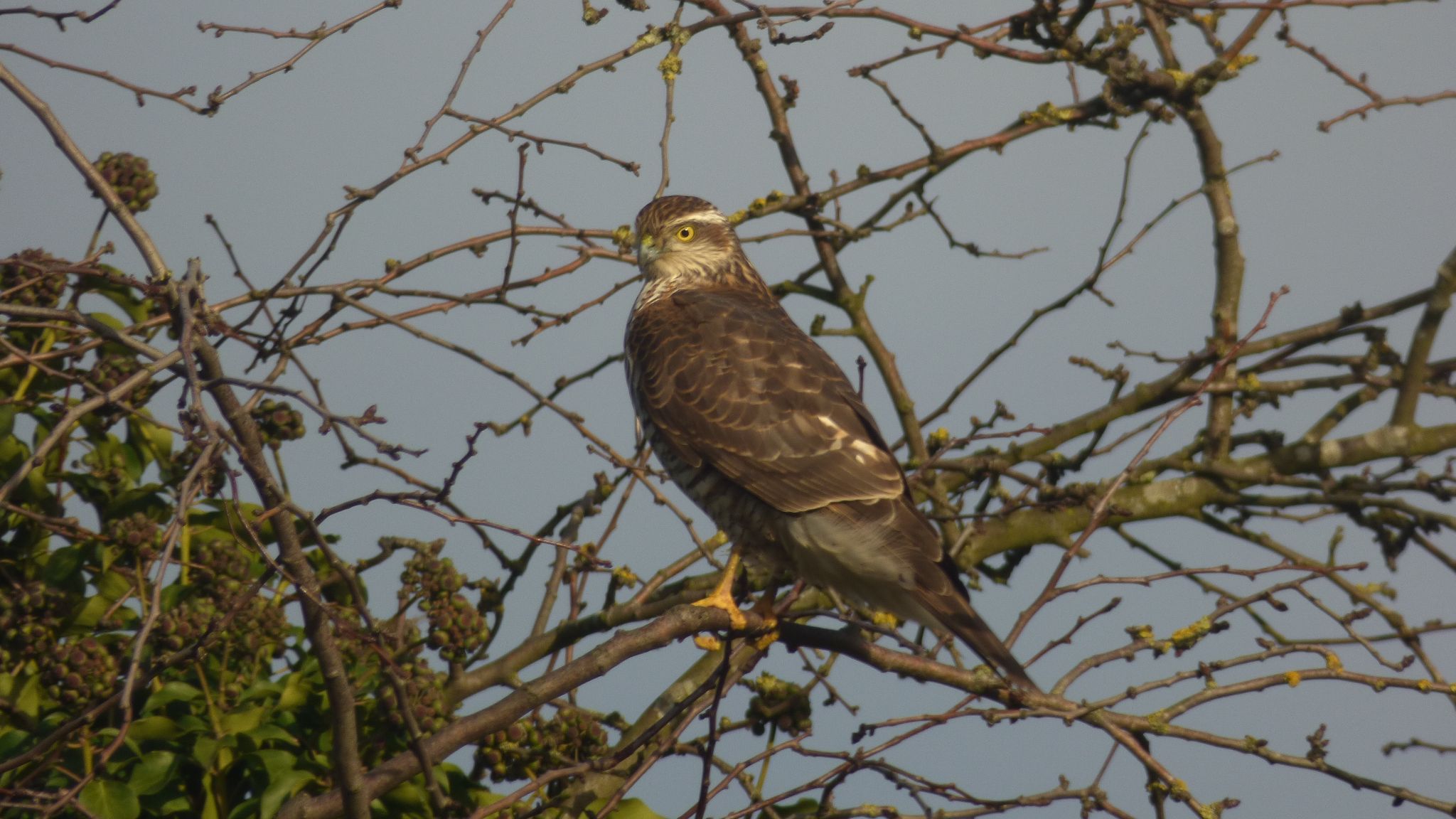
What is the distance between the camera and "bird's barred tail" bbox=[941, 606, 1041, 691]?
3.46 meters

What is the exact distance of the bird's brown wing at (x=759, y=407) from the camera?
4.35m

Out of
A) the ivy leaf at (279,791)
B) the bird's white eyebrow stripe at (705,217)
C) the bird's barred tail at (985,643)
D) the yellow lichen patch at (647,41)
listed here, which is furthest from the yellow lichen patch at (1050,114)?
the ivy leaf at (279,791)

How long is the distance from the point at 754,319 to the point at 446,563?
1647 millimetres

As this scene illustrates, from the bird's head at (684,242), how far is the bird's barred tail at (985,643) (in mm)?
2281

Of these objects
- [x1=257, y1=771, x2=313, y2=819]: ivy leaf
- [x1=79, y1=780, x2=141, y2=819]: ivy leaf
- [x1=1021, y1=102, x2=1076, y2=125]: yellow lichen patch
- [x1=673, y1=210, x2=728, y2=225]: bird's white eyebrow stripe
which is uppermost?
[x1=1021, y1=102, x2=1076, y2=125]: yellow lichen patch

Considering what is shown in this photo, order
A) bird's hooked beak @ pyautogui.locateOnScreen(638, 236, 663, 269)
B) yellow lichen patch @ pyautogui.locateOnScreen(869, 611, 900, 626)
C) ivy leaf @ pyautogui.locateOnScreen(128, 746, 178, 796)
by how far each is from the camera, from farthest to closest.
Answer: bird's hooked beak @ pyautogui.locateOnScreen(638, 236, 663, 269) < yellow lichen patch @ pyautogui.locateOnScreen(869, 611, 900, 626) < ivy leaf @ pyautogui.locateOnScreen(128, 746, 178, 796)

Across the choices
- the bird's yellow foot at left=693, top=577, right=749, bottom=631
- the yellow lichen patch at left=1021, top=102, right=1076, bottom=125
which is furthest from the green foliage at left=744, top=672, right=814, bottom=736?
the yellow lichen patch at left=1021, top=102, right=1076, bottom=125

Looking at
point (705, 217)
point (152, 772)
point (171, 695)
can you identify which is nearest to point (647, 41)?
point (705, 217)

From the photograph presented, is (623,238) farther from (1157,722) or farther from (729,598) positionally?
(1157,722)

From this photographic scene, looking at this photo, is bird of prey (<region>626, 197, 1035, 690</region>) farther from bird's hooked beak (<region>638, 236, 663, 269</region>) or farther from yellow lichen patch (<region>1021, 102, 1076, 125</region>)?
yellow lichen patch (<region>1021, 102, 1076, 125</region>)

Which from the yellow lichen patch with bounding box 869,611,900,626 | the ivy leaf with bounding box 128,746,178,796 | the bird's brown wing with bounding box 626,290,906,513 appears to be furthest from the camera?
the yellow lichen patch with bounding box 869,611,900,626

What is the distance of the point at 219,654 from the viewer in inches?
149

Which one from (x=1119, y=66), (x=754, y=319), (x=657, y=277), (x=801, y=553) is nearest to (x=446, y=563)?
(x=801, y=553)

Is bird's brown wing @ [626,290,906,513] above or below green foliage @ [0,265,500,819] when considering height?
above
